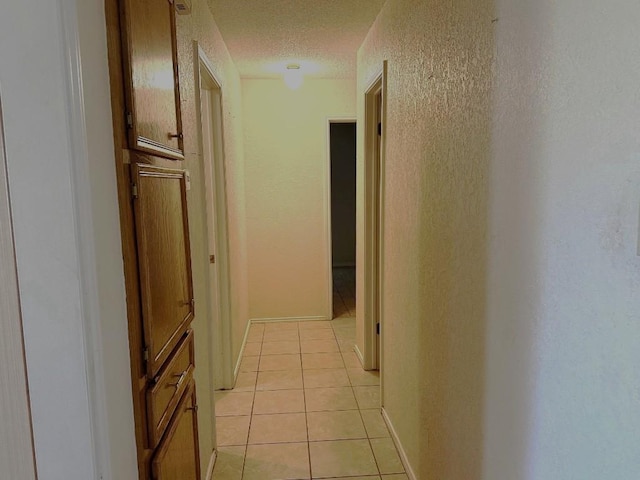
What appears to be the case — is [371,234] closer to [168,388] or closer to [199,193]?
[199,193]

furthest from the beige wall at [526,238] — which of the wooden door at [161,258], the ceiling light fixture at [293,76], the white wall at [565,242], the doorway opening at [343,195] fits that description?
the doorway opening at [343,195]

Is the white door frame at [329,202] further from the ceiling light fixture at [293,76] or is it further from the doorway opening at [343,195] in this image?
the doorway opening at [343,195]

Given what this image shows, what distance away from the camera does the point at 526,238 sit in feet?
3.26

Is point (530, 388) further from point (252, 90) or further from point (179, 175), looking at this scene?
point (252, 90)

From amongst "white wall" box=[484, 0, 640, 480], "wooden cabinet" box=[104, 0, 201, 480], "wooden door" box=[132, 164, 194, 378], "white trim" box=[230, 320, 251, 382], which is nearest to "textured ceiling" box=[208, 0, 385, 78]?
"wooden cabinet" box=[104, 0, 201, 480]

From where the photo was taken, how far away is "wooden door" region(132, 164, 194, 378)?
1.04m

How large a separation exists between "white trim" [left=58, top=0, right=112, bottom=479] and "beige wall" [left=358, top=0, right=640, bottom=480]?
92cm

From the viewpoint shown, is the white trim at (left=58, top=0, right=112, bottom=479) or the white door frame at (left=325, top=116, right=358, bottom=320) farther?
the white door frame at (left=325, top=116, right=358, bottom=320)

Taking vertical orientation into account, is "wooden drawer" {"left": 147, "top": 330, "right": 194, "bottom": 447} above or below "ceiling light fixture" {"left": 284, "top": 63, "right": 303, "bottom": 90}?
below

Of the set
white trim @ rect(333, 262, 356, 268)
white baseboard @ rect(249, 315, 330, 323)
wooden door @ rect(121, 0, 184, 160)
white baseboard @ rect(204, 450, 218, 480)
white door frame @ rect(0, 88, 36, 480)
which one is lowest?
white baseboard @ rect(204, 450, 218, 480)

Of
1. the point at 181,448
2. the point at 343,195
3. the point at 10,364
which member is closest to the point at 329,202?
the point at 343,195

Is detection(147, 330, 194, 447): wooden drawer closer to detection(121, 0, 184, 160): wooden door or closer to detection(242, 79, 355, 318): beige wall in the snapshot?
detection(121, 0, 184, 160): wooden door

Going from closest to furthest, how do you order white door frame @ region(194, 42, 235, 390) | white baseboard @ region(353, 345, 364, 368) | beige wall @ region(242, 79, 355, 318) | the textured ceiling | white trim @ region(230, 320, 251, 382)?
1. the textured ceiling
2. white door frame @ region(194, 42, 235, 390)
3. white trim @ region(230, 320, 251, 382)
4. white baseboard @ region(353, 345, 364, 368)
5. beige wall @ region(242, 79, 355, 318)

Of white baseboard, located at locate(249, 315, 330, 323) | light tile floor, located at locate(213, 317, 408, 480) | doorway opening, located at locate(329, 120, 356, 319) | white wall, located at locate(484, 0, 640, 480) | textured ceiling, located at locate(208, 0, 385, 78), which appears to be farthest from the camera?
doorway opening, located at locate(329, 120, 356, 319)
